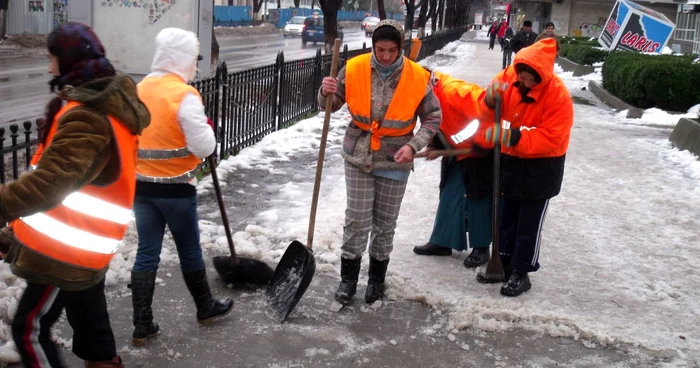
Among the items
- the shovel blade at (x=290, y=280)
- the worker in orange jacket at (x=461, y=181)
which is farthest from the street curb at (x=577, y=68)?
the shovel blade at (x=290, y=280)

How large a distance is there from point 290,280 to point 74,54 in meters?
2.11

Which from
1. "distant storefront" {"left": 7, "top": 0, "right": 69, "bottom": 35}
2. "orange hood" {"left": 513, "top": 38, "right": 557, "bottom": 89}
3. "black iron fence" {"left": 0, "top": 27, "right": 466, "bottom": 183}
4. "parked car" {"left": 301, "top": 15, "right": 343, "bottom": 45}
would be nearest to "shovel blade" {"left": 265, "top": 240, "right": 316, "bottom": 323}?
"orange hood" {"left": 513, "top": 38, "right": 557, "bottom": 89}

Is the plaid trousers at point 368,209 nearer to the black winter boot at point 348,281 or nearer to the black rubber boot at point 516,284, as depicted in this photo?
the black winter boot at point 348,281

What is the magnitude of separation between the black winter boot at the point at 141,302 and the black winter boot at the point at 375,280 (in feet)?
4.62

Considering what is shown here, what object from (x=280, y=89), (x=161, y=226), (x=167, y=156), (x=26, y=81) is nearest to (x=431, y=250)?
(x=161, y=226)

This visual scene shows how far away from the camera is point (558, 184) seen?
187 inches

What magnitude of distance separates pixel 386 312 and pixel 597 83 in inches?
644

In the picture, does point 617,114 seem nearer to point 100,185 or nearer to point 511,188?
point 511,188

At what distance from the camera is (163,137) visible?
3.64m

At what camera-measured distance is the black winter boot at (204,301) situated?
406cm

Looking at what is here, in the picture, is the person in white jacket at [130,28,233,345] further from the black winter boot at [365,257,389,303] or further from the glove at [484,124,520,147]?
the glove at [484,124,520,147]

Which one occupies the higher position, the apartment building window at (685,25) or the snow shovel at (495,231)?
the apartment building window at (685,25)

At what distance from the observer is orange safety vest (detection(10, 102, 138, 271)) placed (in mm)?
2789

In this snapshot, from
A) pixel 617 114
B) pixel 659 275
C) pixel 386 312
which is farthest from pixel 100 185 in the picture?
pixel 617 114
